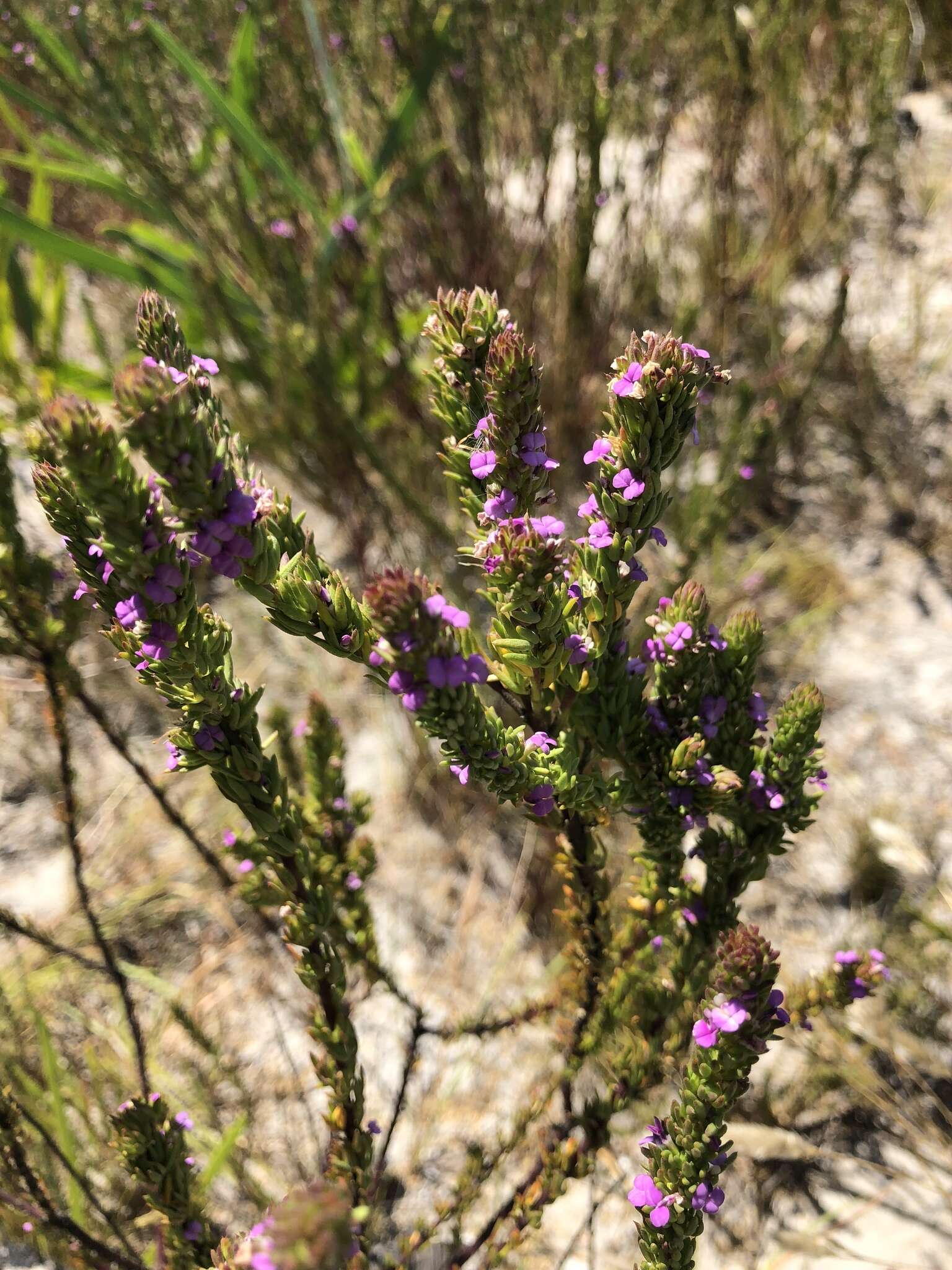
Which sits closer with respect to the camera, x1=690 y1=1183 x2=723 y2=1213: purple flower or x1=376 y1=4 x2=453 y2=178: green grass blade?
x1=690 y1=1183 x2=723 y2=1213: purple flower

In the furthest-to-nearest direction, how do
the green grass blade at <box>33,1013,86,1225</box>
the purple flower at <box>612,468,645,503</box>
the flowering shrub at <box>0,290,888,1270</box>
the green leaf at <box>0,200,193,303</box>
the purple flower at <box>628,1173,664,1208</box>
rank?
the green leaf at <box>0,200,193,303</box> < the green grass blade at <box>33,1013,86,1225</box> < the purple flower at <box>628,1173,664,1208</box> < the purple flower at <box>612,468,645,503</box> < the flowering shrub at <box>0,290,888,1270</box>

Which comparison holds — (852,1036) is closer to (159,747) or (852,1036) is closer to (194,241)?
(159,747)

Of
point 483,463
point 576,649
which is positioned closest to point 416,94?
point 483,463

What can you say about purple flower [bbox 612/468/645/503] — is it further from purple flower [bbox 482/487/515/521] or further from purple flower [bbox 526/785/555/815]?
purple flower [bbox 526/785/555/815]

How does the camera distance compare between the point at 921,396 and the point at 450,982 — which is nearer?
the point at 450,982

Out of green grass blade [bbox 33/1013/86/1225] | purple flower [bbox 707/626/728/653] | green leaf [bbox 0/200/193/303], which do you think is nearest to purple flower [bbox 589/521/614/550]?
purple flower [bbox 707/626/728/653]

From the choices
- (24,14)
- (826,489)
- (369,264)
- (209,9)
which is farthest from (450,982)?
(209,9)
